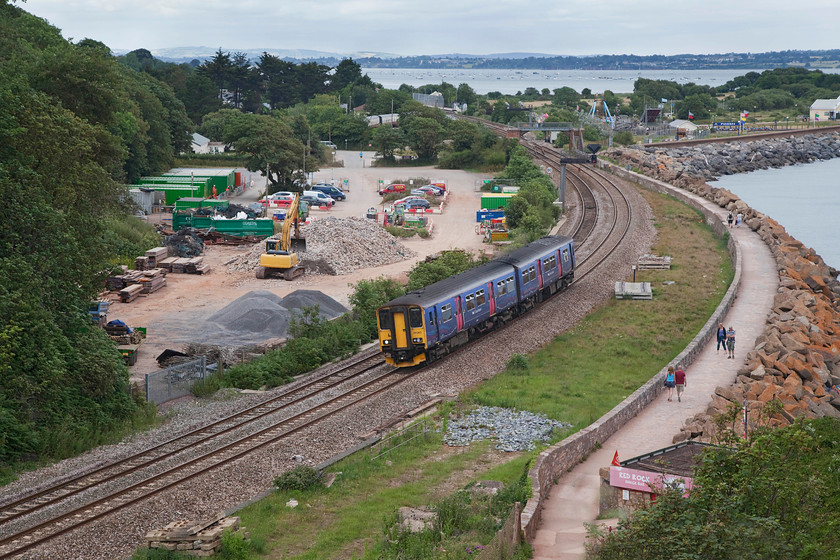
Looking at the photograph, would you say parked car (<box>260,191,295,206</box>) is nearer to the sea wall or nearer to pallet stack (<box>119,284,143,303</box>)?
pallet stack (<box>119,284,143,303</box>)

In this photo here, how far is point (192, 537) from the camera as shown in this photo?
16.9 m

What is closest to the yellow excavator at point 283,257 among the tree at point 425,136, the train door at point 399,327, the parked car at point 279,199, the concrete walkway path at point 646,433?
the train door at point 399,327

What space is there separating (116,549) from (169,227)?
149ft

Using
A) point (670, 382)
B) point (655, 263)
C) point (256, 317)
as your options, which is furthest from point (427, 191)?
point (670, 382)

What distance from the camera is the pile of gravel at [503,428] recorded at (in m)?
23.1

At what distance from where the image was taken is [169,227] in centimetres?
6050

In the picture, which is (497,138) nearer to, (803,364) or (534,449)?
(803,364)

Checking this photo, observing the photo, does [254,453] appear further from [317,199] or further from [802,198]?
[802,198]

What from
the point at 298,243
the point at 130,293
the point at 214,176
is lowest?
the point at 130,293

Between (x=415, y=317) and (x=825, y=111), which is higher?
(x=825, y=111)

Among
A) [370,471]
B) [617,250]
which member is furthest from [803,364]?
[617,250]

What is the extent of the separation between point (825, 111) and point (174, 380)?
152100 mm

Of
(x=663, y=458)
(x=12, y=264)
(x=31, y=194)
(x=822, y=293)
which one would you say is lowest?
(x=822, y=293)

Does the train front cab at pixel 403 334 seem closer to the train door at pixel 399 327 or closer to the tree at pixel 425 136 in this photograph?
the train door at pixel 399 327
